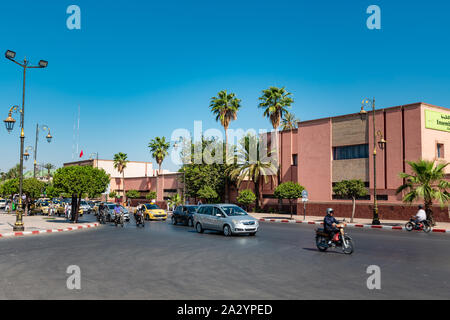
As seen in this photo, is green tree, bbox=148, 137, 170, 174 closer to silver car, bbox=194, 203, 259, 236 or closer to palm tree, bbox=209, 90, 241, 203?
palm tree, bbox=209, 90, 241, 203

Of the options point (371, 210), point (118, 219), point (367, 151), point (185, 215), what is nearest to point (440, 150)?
point (367, 151)

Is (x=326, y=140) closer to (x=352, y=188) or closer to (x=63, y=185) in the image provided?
(x=352, y=188)

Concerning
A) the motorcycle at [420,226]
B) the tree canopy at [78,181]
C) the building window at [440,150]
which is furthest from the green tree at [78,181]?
the building window at [440,150]

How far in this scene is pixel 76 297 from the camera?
7.55 m

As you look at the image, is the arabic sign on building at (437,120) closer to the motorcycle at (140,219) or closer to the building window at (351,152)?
the building window at (351,152)

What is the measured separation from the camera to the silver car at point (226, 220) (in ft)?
67.2

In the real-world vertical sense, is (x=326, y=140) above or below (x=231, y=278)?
above

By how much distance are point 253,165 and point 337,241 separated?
110ft

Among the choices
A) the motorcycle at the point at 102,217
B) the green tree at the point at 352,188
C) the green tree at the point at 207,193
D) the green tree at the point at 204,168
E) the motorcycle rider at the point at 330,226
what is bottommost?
the motorcycle at the point at 102,217

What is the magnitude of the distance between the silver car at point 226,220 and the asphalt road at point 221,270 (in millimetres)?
3356

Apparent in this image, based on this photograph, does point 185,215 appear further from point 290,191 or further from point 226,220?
point 290,191
